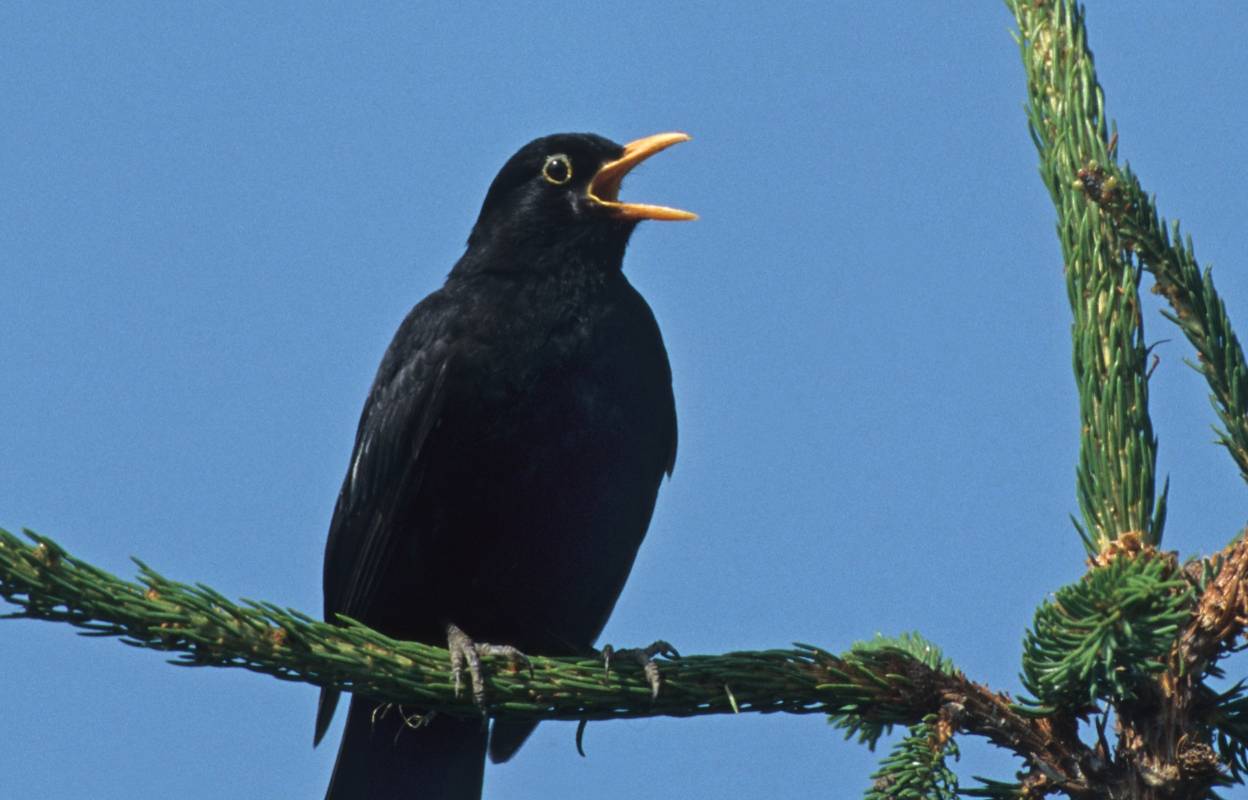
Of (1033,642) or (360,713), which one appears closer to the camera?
(1033,642)

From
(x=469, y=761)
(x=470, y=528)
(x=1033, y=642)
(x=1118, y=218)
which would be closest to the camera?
(x=1033, y=642)

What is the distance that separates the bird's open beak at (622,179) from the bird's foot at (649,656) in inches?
72.2

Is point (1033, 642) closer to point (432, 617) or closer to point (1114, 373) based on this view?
point (1114, 373)

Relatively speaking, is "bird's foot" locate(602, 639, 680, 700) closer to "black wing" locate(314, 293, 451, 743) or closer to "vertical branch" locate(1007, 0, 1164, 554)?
"vertical branch" locate(1007, 0, 1164, 554)

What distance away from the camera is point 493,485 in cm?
415

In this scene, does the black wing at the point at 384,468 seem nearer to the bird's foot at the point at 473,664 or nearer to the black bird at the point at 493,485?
the black bird at the point at 493,485

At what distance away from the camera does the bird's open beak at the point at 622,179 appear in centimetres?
483

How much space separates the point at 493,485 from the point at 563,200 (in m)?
1.32

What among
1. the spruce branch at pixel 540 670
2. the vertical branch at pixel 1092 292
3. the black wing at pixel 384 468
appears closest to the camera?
the spruce branch at pixel 540 670

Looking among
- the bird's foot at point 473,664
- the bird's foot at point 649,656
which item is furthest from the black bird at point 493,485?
the bird's foot at point 473,664

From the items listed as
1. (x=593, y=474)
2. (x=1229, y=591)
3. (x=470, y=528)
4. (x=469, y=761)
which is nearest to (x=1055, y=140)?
(x=1229, y=591)

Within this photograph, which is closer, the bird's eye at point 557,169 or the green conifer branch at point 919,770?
the green conifer branch at point 919,770

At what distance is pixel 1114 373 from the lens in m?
2.54

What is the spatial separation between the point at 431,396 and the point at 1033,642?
241 centimetres
